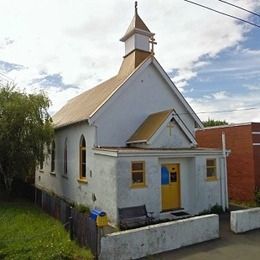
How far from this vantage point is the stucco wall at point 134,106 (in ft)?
55.2

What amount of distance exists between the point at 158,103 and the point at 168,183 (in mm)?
4872

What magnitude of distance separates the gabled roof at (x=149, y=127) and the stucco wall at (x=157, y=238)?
16.9 ft

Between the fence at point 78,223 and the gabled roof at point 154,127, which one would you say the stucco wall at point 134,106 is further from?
the fence at point 78,223

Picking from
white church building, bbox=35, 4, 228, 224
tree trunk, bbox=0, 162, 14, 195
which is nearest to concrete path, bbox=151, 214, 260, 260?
white church building, bbox=35, 4, 228, 224

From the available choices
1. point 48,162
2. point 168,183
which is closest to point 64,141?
point 48,162

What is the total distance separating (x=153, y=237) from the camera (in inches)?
409

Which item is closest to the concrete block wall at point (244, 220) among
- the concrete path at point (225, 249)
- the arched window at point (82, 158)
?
the concrete path at point (225, 249)

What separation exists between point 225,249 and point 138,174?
4889 millimetres

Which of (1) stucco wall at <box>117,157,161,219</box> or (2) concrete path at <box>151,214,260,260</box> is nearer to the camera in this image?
(2) concrete path at <box>151,214,260,260</box>

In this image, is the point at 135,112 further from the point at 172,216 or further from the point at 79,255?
the point at 79,255

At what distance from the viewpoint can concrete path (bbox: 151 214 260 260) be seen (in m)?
10.2

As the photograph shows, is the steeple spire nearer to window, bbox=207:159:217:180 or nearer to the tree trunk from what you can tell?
window, bbox=207:159:217:180

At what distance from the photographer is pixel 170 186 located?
52.6 ft

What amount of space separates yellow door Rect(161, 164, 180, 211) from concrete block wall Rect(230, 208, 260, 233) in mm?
3507
